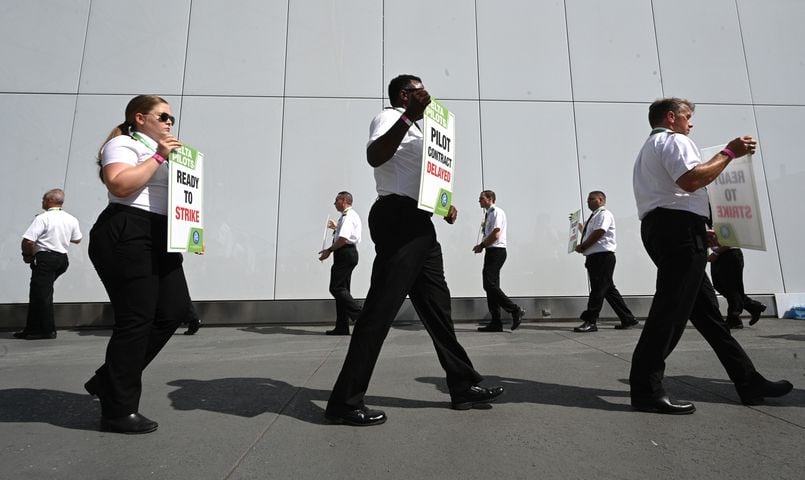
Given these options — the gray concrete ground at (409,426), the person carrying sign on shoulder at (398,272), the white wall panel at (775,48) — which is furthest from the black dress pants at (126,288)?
the white wall panel at (775,48)

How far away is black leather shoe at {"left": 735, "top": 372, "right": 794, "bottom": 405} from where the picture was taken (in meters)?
2.55

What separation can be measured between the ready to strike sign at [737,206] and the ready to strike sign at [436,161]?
1.56 metres

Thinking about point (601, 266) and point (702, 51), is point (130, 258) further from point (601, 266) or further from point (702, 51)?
point (702, 51)

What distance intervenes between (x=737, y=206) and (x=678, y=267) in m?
0.77

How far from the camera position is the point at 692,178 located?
245 cm

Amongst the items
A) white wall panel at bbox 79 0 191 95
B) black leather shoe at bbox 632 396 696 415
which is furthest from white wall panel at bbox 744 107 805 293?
white wall panel at bbox 79 0 191 95

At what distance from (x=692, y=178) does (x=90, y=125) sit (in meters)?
8.57

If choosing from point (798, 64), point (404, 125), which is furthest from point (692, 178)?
point (798, 64)

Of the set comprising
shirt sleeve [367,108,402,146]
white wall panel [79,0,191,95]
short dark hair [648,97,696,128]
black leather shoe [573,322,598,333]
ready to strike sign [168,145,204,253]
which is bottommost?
black leather shoe [573,322,598,333]

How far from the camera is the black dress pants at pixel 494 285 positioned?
6.21m

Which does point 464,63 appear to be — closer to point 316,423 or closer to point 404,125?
point 404,125

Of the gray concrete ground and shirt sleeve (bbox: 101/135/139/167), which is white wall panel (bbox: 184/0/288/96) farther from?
shirt sleeve (bbox: 101/135/139/167)

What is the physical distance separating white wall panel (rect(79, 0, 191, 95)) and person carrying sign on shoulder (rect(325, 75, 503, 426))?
663 cm

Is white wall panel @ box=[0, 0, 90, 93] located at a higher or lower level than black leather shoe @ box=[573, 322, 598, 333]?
higher
